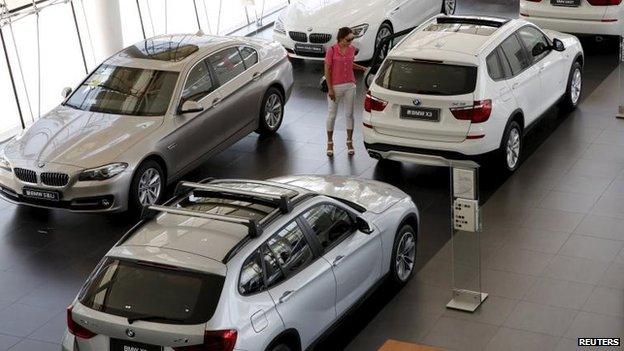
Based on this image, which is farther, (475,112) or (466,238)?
(475,112)

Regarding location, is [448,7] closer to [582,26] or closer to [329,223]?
[582,26]

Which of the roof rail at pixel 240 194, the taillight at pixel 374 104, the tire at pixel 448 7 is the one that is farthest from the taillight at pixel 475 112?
the tire at pixel 448 7

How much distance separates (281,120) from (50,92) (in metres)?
4.18

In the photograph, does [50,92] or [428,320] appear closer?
[428,320]

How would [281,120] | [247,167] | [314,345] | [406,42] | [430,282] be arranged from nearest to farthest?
[314,345]
[430,282]
[406,42]
[247,167]
[281,120]

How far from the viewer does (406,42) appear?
13.7 meters

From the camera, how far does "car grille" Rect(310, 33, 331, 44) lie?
18172 millimetres

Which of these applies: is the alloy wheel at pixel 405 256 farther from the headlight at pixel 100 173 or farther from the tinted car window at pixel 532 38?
the tinted car window at pixel 532 38

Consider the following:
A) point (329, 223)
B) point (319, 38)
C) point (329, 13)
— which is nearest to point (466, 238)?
point (329, 223)

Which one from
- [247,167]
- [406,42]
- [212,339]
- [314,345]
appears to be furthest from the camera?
[247,167]

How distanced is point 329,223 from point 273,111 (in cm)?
590

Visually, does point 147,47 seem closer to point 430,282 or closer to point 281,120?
point 281,120

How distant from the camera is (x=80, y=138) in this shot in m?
13.2

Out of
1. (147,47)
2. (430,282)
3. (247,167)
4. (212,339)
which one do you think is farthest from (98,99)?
(212,339)
